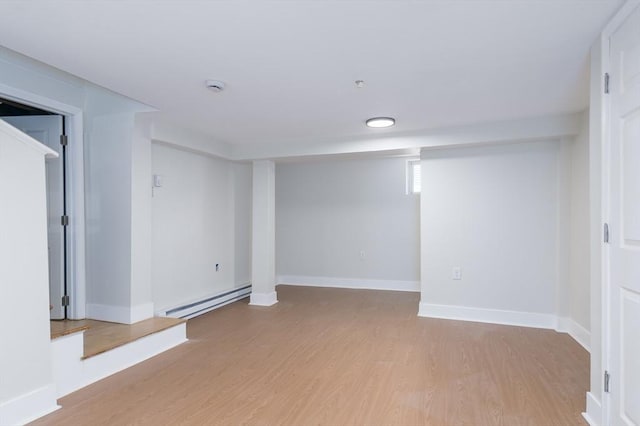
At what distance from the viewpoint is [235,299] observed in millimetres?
5184

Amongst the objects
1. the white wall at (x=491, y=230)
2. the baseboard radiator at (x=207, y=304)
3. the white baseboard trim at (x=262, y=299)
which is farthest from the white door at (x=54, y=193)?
the white wall at (x=491, y=230)

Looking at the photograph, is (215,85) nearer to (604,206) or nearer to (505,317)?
(604,206)

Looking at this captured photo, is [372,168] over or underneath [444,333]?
over

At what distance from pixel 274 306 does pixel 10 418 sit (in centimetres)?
305

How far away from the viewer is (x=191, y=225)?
4457 mm

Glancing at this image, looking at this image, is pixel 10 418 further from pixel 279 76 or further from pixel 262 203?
pixel 262 203

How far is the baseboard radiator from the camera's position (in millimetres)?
4121

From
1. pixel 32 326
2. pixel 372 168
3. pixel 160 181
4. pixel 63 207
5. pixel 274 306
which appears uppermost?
pixel 372 168

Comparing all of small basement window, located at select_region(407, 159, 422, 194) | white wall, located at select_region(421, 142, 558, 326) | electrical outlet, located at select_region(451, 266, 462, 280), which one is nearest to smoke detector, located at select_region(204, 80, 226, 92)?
white wall, located at select_region(421, 142, 558, 326)

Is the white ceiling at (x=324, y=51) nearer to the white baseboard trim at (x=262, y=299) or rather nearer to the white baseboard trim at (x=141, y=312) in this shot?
the white baseboard trim at (x=141, y=312)

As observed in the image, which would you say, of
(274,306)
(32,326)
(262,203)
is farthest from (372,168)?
(32,326)

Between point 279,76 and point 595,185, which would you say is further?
point 279,76

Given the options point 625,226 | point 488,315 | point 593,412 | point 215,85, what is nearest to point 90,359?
point 215,85

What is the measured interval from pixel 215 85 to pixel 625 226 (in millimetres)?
2610
